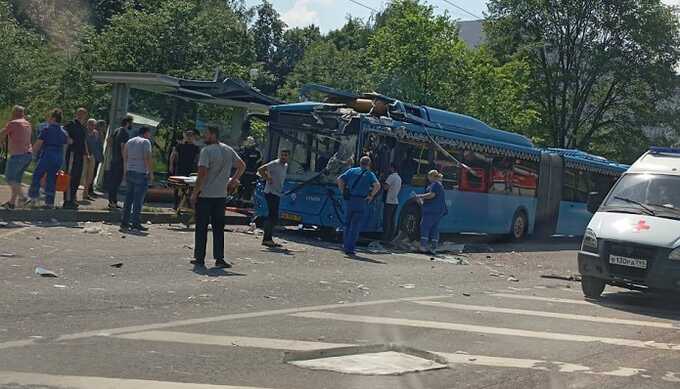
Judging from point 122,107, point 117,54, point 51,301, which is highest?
point 117,54

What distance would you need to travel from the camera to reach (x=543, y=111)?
53.6 meters

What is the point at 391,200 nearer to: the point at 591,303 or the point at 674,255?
the point at 591,303

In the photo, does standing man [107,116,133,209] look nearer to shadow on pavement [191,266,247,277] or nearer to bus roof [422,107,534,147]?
shadow on pavement [191,266,247,277]

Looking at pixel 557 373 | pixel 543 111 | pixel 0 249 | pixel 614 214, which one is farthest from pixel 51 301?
pixel 543 111

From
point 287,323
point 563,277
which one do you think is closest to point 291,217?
point 563,277

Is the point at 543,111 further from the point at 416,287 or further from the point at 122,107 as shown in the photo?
the point at 416,287

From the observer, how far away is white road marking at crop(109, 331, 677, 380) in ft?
26.8

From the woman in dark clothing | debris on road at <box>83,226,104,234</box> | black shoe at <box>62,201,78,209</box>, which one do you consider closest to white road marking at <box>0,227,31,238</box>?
debris on road at <box>83,226,104,234</box>

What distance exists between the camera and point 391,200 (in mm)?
19969

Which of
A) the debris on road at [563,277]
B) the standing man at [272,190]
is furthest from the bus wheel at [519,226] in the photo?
the standing man at [272,190]

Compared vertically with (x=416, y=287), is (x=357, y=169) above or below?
above

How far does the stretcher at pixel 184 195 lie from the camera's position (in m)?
18.0

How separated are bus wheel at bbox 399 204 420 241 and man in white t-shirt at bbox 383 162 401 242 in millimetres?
548

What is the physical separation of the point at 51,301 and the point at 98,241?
5465mm
